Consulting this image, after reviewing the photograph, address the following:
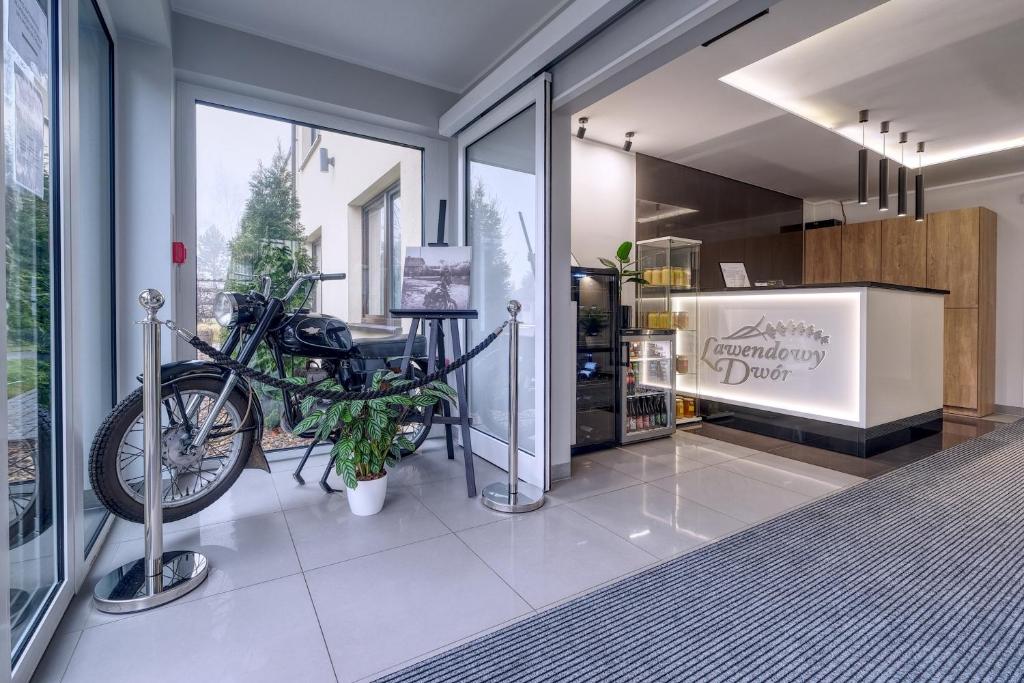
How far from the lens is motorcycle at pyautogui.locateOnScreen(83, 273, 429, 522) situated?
2012 mm

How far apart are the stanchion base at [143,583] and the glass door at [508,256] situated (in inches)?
66.9

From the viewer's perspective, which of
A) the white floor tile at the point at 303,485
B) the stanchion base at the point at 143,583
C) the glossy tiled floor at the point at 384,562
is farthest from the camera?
the white floor tile at the point at 303,485

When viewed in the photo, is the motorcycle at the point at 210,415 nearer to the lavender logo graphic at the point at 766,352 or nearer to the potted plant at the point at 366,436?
the potted plant at the point at 366,436

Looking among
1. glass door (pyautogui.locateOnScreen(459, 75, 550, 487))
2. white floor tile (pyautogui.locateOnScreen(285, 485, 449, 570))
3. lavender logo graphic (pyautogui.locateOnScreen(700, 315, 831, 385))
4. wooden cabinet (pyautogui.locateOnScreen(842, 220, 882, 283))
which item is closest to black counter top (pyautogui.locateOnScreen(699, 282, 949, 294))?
lavender logo graphic (pyautogui.locateOnScreen(700, 315, 831, 385))

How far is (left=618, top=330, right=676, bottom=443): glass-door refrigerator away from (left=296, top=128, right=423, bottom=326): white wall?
6.50 feet

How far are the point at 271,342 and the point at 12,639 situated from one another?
61.7 inches

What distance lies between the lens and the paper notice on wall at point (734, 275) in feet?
17.4

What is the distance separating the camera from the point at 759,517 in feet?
8.02

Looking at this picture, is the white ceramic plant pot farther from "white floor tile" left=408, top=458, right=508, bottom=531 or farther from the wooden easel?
the wooden easel

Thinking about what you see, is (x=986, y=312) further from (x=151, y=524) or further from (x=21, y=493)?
(x=21, y=493)

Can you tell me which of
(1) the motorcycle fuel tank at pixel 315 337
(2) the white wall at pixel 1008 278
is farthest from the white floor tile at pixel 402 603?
(2) the white wall at pixel 1008 278

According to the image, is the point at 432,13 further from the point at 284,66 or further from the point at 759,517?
the point at 759,517

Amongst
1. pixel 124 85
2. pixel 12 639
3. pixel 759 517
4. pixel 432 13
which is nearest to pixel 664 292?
pixel 759 517

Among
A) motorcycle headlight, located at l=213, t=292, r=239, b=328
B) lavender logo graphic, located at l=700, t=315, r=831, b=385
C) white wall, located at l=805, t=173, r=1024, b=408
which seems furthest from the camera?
white wall, located at l=805, t=173, r=1024, b=408
